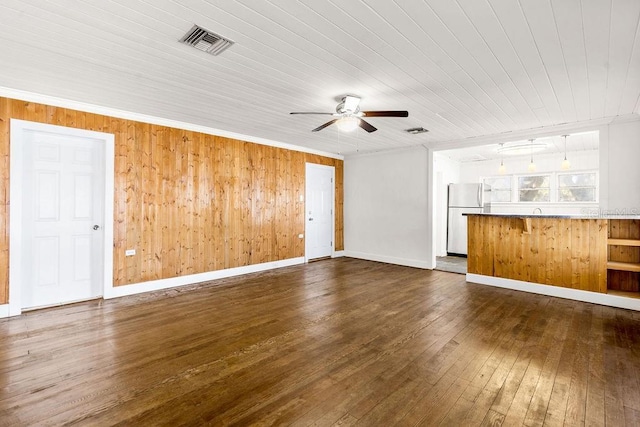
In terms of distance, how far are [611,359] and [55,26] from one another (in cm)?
526

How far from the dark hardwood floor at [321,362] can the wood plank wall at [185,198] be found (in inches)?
33.6

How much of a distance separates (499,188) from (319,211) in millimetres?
5148

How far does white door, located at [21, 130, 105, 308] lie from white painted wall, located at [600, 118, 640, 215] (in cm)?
726

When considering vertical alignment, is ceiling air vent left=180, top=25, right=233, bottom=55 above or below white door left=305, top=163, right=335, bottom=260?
above

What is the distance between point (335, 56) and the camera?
2.75m

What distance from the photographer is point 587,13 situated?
7.00ft

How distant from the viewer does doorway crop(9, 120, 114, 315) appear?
12.0ft

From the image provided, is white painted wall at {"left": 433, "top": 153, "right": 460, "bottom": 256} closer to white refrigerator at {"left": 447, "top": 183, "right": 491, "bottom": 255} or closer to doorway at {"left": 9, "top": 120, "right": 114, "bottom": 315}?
white refrigerator at {"left": 447, "top": 183, "right": 491, "bottom": 255}

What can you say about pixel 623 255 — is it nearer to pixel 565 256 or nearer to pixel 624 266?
pixel 624 266

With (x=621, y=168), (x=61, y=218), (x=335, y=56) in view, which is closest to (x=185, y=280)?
(x=61, y=218)

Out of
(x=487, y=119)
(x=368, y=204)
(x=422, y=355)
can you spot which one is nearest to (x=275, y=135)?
(x=368, y=204)

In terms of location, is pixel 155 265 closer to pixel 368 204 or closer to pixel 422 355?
pixel 422 355

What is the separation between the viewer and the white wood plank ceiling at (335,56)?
2.13m

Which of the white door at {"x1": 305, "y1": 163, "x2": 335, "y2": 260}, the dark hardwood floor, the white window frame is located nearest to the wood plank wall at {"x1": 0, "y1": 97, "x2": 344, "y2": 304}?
the white door at {"x1": 305, "y1": 163, "x2": 335, "y2": 260}
